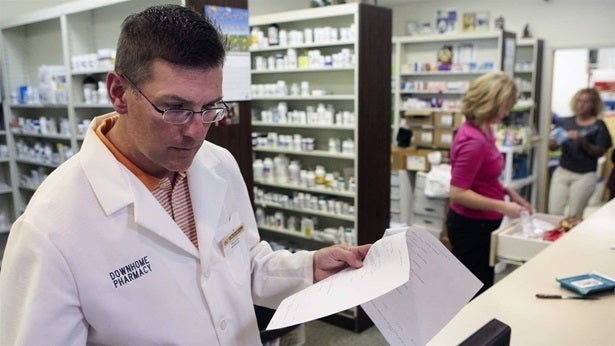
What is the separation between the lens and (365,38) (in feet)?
11.6

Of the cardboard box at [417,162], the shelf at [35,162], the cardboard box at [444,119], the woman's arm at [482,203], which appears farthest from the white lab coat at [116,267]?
the cardboard box at [444,119]

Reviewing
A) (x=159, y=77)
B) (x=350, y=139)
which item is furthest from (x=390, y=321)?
(x=350, y=139)

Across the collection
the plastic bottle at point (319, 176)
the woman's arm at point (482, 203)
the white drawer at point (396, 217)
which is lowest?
the white drawer at point (396, 217)

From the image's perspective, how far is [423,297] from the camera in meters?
1.11

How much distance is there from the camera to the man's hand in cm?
126

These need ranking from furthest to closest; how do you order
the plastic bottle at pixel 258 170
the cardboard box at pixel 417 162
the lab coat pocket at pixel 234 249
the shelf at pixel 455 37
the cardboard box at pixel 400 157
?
1. the shelf at pixel 455 37
2. the cardboard box at pixel 400 157
3. the cardboard box at pixel 417 162
4. the plastic bottle at pixel 258 170
5. the lab coat pocket at pixel 234 249

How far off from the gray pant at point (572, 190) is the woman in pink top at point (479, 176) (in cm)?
280

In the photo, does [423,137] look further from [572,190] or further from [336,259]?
[336,259]

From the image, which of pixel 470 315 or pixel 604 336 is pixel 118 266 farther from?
pixel 604 336

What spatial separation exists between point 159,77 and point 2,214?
475cm

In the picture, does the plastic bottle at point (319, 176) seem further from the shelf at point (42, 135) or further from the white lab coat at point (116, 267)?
the white lab coat at point (116, 267)

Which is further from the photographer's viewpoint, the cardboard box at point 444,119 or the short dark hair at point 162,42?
the cardboard box at point 444,119

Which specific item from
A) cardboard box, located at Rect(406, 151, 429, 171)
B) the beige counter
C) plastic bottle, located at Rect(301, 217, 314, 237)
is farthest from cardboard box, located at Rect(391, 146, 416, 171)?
the beige counter

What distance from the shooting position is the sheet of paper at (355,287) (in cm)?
100
